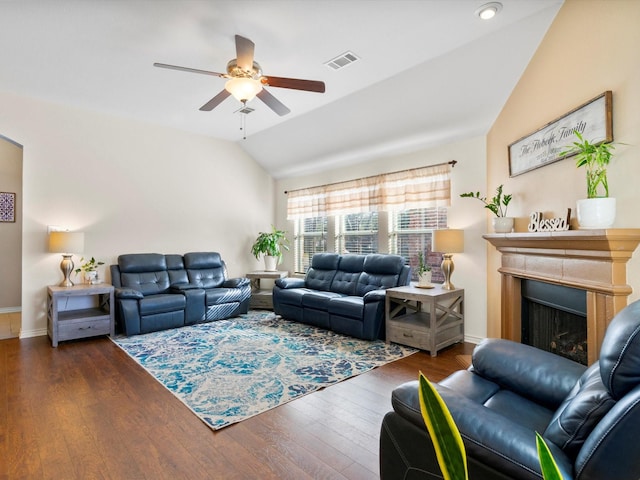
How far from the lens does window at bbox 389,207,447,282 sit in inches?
181

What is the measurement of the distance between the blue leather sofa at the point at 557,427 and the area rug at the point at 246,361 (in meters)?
1.44

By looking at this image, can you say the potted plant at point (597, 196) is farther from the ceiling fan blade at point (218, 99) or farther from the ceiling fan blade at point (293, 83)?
the ceiling fan blade at point (218, 99)

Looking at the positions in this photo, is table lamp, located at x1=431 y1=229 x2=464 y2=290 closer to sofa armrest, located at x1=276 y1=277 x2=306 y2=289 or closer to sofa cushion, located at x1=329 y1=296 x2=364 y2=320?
sofa cushion, located at x1=329 y1=296 x2=364 y2=320

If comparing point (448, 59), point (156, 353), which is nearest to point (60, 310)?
point (156, 353)

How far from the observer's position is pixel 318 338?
4246 mm

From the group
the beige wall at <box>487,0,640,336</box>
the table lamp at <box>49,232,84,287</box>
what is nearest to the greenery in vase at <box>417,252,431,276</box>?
the beige wall at <box>487,0,640,336</box>

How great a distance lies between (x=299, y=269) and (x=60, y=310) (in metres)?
3.70

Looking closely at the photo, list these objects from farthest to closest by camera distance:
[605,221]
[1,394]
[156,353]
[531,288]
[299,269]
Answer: [299,269] < [156,353] < [531,288] < [1,394] < [605,221]

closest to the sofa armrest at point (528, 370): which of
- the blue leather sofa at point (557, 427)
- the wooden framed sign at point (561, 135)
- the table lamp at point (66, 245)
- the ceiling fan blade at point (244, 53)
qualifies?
the blue leather sofa at point (557, 427)

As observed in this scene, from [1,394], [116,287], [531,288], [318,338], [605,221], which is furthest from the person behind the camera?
[116,287]

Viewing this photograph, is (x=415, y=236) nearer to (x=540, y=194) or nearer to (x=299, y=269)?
(x=540, y=194)

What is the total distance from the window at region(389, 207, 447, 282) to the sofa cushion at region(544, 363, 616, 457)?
11.2 ft

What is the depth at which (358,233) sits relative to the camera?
558 centimetres

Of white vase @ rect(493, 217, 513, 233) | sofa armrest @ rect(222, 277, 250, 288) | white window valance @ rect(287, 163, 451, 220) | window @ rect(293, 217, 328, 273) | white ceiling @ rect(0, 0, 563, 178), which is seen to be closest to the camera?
white ceiling @ rect(0, 0, 563, 178)
